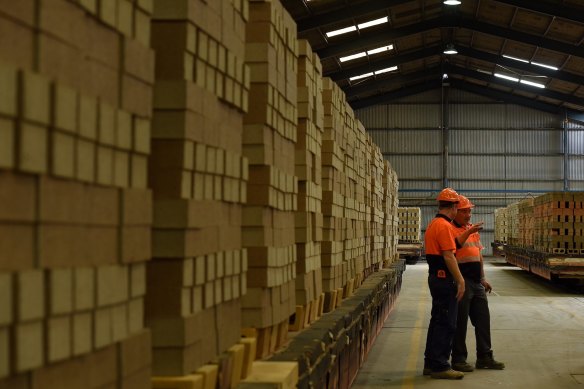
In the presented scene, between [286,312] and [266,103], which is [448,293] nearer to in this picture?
[286,312]

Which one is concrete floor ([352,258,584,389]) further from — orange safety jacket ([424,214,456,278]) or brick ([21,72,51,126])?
brick ([21,72,51,126])

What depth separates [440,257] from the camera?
28.5ft

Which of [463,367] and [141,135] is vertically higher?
[141,135]

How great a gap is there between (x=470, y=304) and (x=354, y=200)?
6.22 ft

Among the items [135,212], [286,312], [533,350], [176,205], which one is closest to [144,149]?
[135,212]

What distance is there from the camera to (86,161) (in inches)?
97.2

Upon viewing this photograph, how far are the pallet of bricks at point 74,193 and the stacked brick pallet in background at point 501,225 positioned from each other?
3238 cm

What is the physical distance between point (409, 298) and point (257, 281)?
1478 cm

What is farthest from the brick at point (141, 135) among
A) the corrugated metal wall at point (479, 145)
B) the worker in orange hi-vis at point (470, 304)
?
the corrugated metal wall at point (479, 145)

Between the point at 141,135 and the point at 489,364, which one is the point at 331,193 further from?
the point at 141,135

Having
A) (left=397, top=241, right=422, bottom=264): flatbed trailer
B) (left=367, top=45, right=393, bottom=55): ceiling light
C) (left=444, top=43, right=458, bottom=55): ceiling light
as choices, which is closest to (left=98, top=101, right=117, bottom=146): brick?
(left=367, top=45, right=393, bottom=55): ceiling light

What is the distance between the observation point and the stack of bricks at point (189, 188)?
336 centimetres

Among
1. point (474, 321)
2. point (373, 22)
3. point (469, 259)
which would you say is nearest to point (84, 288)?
point (469, 259)

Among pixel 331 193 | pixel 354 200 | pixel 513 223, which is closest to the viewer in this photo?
pixel 331 193
